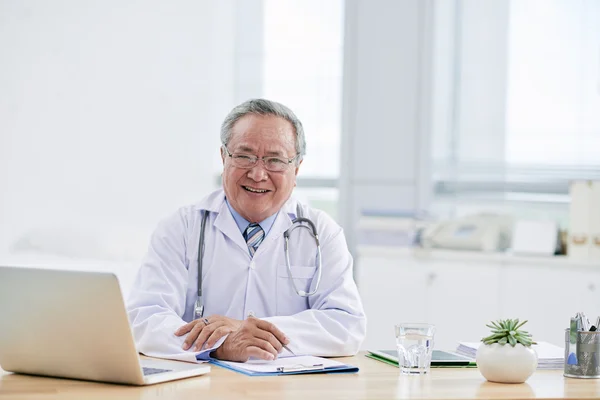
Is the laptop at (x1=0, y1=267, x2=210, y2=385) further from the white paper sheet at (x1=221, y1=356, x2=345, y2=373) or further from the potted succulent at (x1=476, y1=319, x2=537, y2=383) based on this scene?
the potted succulent at (x1=476, y1=319, x2=537, y2=383)

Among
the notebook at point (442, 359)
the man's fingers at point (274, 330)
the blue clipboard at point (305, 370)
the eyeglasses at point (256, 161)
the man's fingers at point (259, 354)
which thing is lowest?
the notebook at point (442, 359)

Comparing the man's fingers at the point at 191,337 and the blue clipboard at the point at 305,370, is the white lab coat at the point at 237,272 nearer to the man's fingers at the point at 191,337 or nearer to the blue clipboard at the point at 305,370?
the man's fingers at the point at 191,337

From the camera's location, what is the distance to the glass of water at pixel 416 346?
172cm

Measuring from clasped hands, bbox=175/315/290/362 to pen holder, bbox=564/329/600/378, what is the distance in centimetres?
59

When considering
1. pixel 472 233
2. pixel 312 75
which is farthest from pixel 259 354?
pixel 312 75

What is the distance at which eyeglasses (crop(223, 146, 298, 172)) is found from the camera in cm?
227

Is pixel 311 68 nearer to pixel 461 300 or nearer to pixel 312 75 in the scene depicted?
pixel 312 75

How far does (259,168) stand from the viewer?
2258 mm

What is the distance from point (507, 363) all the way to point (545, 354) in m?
0.32

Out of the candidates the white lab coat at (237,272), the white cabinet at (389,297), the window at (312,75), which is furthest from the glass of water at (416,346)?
the window at (312,75)

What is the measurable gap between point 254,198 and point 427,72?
2490 mm

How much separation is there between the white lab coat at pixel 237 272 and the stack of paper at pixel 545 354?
0.25 m

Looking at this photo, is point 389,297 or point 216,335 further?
point 389,297

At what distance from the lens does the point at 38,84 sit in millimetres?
3275
